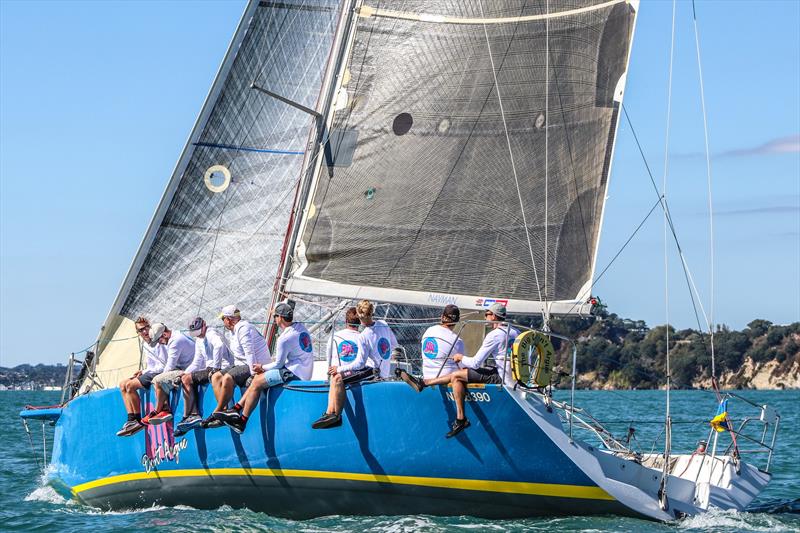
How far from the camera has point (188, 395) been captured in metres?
12.8

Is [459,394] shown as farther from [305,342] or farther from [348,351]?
[305,342]

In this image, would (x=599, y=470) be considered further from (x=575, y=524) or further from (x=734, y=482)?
(x=734, y=482)

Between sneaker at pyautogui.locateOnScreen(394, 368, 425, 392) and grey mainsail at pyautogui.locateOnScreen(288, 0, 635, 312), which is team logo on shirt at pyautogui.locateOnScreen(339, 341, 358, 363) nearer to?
sneaker at pyautogui.locateOnScreen(394, 368, 425, 392)

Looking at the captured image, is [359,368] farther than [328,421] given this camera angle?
Yes

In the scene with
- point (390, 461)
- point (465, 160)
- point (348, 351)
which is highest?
point (465, 160)

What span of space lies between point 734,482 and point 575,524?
257cm

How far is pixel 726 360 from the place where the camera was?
95.6 m

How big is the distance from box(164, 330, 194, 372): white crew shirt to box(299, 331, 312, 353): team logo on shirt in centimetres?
157

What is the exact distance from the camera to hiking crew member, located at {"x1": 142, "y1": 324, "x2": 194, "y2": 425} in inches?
515

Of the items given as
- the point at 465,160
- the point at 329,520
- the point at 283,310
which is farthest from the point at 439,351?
the point at 465,160

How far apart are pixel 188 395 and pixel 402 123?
3.90 m

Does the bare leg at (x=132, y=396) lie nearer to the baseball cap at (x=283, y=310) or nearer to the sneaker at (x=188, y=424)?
the sneaker at (x=188, y=424)

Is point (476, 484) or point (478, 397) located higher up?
point (478, 397)

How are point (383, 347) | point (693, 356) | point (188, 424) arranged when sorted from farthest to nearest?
1. point (693, 356)
2. point (188, 424)
3. point (383, 347)
